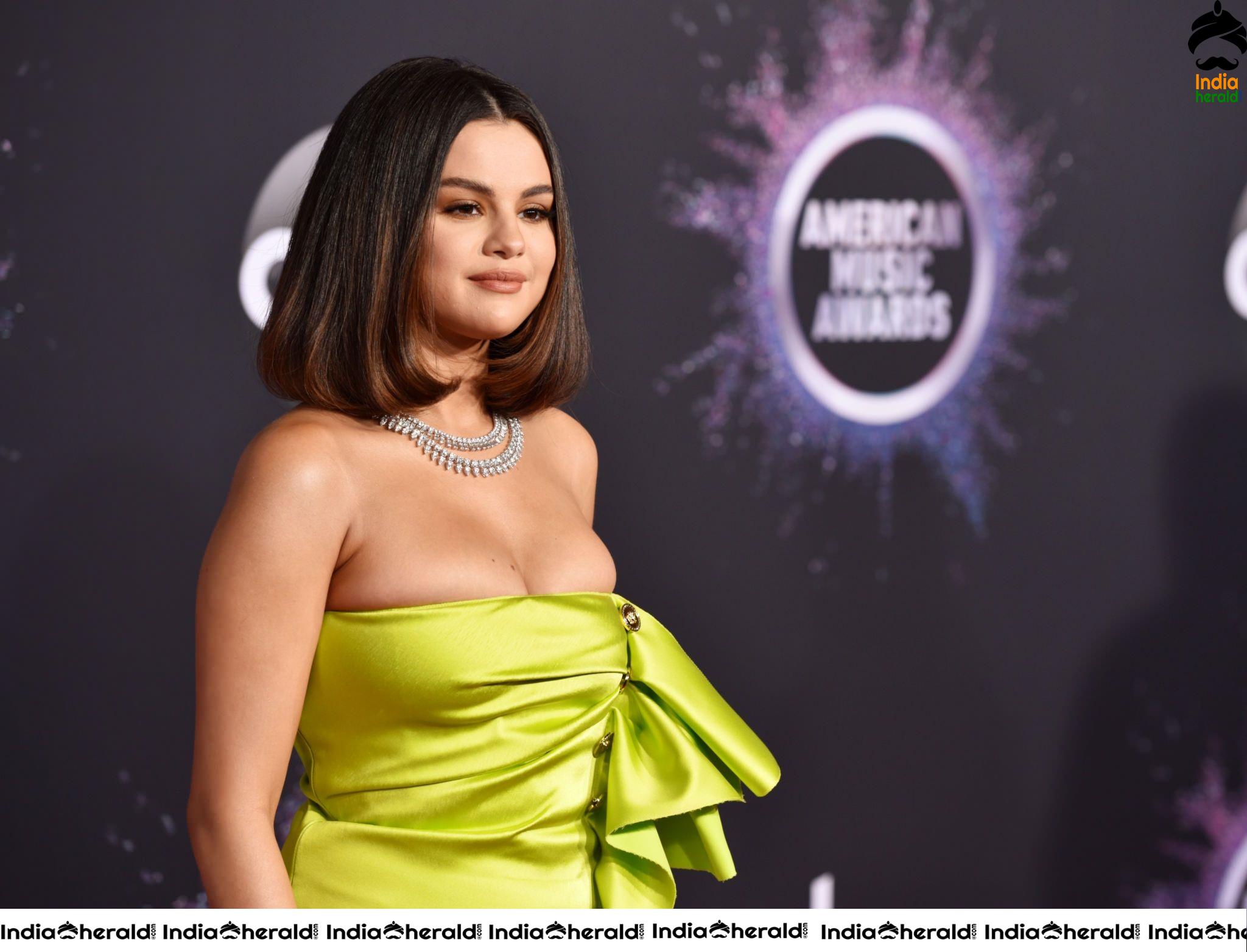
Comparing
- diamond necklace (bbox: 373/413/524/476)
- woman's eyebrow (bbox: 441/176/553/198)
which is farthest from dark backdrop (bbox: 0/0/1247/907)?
woman's eyebrow (bbox: 441/176/553/198)

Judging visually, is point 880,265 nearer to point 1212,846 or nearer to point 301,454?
point 1212,846

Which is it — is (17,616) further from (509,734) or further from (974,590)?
(974,590)

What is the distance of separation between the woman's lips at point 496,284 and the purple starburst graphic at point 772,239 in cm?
108

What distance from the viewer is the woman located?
4.27 feet

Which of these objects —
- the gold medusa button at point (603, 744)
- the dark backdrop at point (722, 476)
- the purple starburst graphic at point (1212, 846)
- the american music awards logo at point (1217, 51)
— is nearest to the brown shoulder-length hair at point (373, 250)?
the gold medusa button at point (603, 744)

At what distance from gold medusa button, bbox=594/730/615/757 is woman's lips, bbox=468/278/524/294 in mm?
548

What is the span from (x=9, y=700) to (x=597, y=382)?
49.3 inches

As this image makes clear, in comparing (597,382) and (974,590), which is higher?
(597,382)

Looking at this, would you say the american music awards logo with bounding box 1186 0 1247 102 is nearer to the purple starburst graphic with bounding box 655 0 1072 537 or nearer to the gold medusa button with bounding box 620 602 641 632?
the purple starburst graphic with bounding box 655 0 1072 537

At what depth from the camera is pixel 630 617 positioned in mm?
1573

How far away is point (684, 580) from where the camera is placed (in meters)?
2.60
